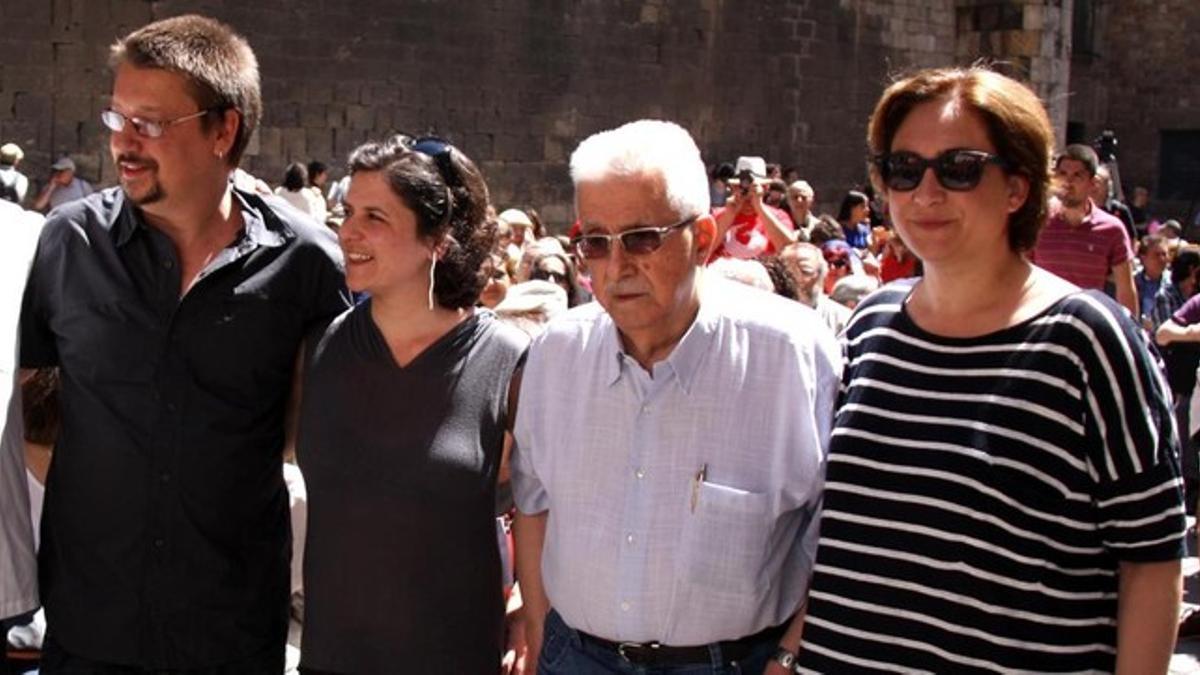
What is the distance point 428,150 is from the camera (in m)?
3.12

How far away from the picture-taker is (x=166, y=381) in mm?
3123

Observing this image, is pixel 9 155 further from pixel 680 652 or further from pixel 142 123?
pixel 680 652

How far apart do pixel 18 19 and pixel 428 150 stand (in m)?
12.2

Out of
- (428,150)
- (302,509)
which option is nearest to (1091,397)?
(428,150)

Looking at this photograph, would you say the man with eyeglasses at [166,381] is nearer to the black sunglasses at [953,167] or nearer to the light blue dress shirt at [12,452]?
the light blue dress shirt at [12,452]

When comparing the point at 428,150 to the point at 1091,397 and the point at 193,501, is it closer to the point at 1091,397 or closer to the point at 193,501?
the point at 193,501

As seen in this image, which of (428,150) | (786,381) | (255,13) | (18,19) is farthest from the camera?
(255,13)

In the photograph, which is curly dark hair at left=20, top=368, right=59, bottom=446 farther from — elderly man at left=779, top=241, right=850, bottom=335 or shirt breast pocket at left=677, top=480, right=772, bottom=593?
elderly man at left=779, top=241, right=850, bottom=335

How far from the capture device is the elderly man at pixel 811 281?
19.6 feet

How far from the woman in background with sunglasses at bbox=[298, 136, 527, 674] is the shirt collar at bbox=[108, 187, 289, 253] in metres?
0.28

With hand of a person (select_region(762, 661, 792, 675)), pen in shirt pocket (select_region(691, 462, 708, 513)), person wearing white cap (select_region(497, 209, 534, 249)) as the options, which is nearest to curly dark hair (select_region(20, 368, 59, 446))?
pen in shirt pocket (select_region(691, 462, 708, 513))

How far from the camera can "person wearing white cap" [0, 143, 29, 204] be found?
12.2 m

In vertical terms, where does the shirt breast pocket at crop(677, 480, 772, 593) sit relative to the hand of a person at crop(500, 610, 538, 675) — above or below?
above

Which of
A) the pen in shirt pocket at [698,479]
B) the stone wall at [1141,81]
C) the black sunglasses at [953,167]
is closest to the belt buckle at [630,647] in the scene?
the pen in shirt pocket at [698,479]
